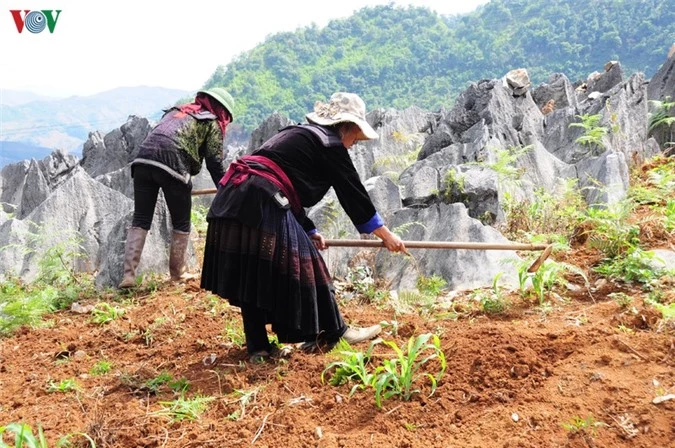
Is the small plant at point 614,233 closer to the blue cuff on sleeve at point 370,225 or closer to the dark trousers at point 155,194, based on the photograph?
the blue cuff on sleeve at point 370,225

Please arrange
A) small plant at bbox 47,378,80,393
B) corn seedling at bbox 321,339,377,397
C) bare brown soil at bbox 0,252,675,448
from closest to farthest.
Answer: bare brown soil at bbox 0,252,675,448, corn seedling at bbox 321,339,377,397, small plant at bbox 47,378,80,393

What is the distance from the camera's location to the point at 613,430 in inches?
85.4

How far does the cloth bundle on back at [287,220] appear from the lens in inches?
120

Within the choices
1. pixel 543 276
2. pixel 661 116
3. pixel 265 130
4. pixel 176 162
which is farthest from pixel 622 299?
pixel 265 130

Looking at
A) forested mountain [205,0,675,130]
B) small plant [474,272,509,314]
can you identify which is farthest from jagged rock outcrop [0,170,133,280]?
forested mountain [205,0,675,130]

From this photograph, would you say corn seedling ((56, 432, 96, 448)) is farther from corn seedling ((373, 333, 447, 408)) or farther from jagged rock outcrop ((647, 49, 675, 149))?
jagged rock outcrop ((647, 49, 675, 149))

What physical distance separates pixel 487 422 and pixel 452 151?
5010 mm

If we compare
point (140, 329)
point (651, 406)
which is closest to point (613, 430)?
point (651, 406)

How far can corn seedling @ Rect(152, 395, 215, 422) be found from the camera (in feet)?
8.78

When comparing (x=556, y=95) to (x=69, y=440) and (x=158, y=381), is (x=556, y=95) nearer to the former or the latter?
(x=158, y=381)

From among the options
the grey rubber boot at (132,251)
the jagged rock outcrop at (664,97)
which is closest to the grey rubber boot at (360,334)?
the grey rubber boot at (132,251)

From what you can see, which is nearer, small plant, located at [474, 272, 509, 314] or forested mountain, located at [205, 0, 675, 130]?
small plant, located at [474, 272, 509, 314]

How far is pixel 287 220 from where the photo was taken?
3084 mm

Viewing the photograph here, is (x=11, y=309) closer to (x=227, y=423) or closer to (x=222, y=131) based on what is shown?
(x=222, y=131)
